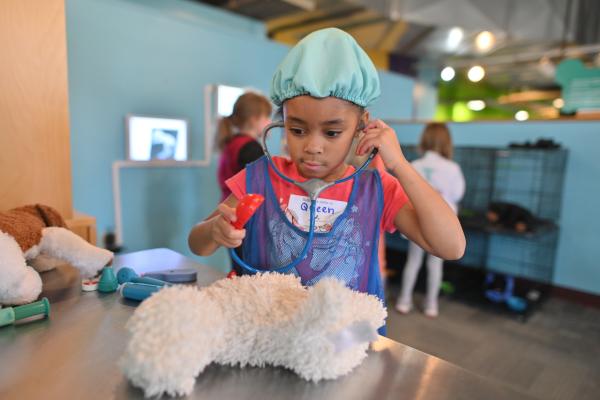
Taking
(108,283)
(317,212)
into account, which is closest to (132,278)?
(108,283)

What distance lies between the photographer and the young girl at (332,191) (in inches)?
28.8

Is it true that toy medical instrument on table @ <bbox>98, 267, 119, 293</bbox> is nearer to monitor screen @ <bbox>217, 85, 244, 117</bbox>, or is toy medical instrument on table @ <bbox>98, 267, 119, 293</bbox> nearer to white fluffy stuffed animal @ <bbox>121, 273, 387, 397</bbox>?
white fluffy stuffed animal @ <bbox>121, 273, 387, 397</bbox>

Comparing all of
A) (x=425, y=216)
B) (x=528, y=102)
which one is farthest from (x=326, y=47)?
(x=528, y=102)

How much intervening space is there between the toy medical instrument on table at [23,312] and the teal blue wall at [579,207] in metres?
3.17

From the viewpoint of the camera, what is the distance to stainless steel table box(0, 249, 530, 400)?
470 millimetres

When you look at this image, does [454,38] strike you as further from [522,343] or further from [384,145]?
[384,145]

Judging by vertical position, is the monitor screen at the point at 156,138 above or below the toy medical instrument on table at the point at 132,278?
above

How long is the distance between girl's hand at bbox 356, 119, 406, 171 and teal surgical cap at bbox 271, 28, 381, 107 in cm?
7

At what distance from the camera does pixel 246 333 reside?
52 centimetres

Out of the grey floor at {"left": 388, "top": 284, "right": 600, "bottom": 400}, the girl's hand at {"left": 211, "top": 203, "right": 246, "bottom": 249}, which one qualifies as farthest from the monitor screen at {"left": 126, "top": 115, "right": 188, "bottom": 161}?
the girl's hand at {"left": 211, "top": 203, "right": 246, "bottom": 249}

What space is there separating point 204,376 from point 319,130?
1.49 ft

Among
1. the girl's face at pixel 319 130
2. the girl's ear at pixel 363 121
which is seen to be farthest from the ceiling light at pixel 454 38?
the girl's face at pixel 319 130

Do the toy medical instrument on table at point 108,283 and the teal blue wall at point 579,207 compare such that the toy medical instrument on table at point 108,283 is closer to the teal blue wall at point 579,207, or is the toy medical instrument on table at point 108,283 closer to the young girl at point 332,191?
the young girl at point 332,191

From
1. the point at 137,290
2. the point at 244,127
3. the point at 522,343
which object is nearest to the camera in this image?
the point at 137,290
